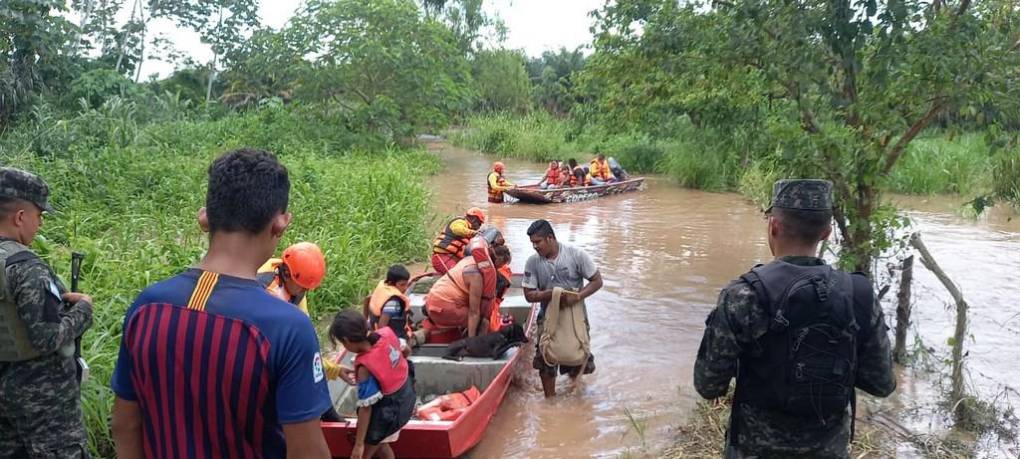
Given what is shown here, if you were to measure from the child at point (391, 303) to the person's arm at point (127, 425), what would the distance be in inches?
136

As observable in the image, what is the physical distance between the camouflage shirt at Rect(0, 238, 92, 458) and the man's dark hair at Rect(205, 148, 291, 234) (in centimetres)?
144

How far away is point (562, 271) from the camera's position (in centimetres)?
579

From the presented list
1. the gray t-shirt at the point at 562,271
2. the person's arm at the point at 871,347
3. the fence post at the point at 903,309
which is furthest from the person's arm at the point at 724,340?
the fence post at the point at 903,309

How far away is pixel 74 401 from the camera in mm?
3047

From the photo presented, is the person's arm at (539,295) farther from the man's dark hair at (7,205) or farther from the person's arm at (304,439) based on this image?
the person's arm at (304,439)

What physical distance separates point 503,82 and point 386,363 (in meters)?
36.6

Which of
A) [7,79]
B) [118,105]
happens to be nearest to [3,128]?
[7,79]

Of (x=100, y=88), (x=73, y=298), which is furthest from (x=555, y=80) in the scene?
(x=73, y=298)

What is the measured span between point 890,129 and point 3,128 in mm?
15374

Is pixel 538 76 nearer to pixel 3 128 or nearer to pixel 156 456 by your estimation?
pixel 3 128

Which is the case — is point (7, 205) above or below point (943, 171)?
above

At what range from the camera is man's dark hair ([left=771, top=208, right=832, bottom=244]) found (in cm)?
258

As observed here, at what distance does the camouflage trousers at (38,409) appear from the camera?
288cm

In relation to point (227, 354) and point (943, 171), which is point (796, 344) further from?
point (943, 171)
